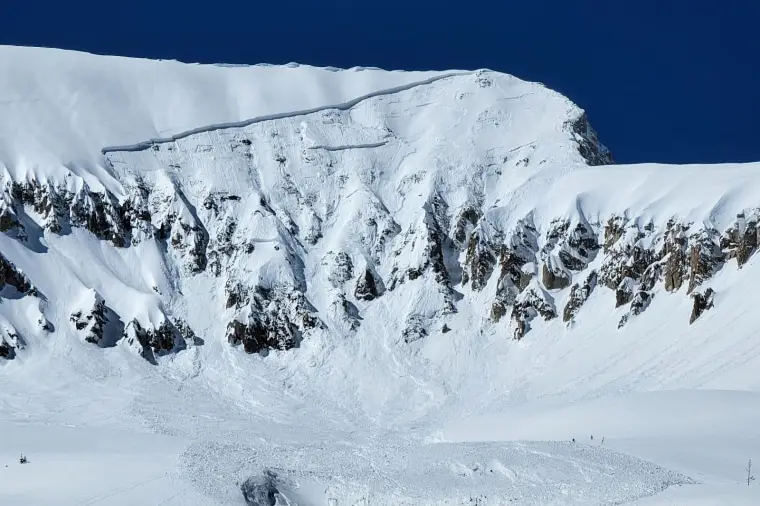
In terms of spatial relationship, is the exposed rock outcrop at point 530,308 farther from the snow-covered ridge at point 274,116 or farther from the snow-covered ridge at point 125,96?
the snow-covered ridge at point 125,96

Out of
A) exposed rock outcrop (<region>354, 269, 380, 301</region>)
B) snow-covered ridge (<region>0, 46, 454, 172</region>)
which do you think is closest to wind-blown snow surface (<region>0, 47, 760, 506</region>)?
exposed rock outcrop (<region>354, 269, 380, 301</region>)

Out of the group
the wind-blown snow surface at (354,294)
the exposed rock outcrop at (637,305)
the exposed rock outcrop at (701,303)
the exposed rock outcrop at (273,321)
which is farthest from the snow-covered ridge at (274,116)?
the exposed rock outcrop at (701,303)

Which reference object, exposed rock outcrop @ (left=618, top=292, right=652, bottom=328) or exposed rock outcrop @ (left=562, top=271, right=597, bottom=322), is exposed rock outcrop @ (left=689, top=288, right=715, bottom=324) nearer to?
exposed rock outcrop @ (left=618, top=292, right=652, bottom=328)

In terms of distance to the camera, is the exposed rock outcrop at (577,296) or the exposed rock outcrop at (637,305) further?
the exposed rock outcrop at (577,296)

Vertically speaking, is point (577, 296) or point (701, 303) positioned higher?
point (577, 296)

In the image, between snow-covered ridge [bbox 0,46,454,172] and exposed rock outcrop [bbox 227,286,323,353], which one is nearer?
exposed rock outcrop [bbox 227,286,323,353]

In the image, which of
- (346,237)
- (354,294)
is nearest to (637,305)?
(354,294)

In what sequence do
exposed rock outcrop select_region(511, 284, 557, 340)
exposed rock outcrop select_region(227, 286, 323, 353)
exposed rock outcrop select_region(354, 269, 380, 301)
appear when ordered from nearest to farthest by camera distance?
exposed rock outcrop select_region(511, 284, 557, 340) < exposed rock outcrop select_region(227, 286, 323, 353) < exposed rock outcrop select_region(354, 269, 380, 301)

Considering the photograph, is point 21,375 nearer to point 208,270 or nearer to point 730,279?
point 208,270

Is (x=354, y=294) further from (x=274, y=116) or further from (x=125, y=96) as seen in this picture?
(x=125, y=96)
